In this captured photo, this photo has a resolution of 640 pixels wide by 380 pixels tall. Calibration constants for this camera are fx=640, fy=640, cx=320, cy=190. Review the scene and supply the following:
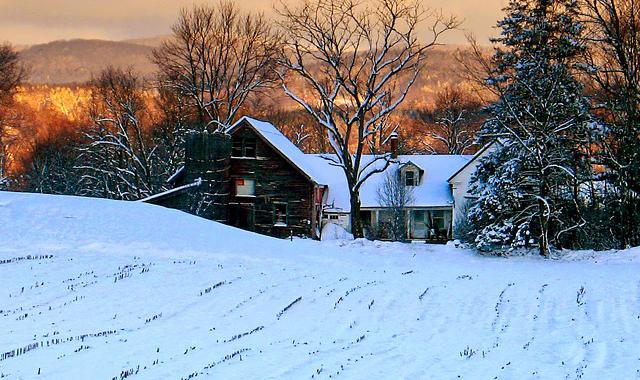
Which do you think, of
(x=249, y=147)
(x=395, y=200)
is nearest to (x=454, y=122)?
(x=395, y=200)

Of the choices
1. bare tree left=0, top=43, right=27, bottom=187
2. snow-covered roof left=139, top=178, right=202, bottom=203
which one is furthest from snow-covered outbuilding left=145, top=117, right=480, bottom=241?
bare tree left=0, top=43, right=27, bottom=187

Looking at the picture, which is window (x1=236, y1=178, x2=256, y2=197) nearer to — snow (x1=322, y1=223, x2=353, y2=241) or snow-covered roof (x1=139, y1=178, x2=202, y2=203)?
snow (x1=322, y1=223, x2=353, y2=241)

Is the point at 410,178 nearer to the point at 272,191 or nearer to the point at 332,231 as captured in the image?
the point at 332,231

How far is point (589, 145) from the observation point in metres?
26.3

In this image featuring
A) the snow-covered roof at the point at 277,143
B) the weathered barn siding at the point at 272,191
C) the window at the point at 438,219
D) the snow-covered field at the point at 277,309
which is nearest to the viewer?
the snow-covered field at the point at 277,309

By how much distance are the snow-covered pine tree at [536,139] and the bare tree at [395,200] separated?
40.2ft

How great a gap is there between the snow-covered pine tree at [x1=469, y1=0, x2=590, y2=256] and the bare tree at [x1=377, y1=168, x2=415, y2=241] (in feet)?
40.2

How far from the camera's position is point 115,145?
146 feet

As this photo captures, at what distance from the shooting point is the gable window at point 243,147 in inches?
1556

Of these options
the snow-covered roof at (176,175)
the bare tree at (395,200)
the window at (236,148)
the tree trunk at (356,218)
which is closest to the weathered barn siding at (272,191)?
the window at (236,148)

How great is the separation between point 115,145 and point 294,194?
45.5 ft

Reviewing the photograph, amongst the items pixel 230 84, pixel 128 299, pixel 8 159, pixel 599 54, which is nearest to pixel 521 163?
pixel 599 54

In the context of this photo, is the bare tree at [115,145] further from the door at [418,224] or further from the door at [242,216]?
the door at [418,224]

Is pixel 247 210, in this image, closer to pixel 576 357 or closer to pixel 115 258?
pixel 115 258
